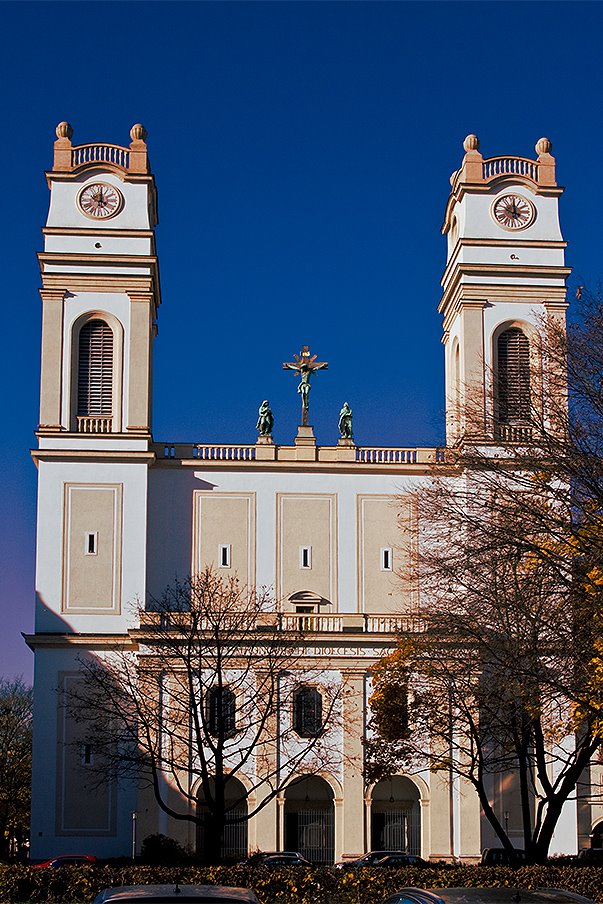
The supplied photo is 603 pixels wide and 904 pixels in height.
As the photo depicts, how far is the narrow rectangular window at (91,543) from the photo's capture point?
55.7m

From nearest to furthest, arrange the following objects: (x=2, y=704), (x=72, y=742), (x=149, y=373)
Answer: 1. (x=72, y=742)
2. (x=149, y=373)
3. (x=2, y=704)

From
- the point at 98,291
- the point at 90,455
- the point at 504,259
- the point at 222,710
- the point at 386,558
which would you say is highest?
the point at 504,259

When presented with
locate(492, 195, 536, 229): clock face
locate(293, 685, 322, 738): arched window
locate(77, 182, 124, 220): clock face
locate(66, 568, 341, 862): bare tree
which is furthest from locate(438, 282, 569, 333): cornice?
locate(293, 685, 322, 738): arched window

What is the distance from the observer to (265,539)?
58125 millimetres

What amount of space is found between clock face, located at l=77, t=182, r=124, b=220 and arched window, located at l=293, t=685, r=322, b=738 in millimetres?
21721

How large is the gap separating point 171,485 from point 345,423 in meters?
8.16

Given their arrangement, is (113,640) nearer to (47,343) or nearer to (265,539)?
(265,539)

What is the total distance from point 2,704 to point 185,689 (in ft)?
138

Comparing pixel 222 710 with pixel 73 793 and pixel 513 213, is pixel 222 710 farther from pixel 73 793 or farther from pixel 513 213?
pixel 513 213

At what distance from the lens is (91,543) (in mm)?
55781

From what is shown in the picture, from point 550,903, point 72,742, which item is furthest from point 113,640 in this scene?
point 550,903

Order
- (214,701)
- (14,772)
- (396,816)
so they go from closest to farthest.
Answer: (214,701)
(396,816)
(14,772)

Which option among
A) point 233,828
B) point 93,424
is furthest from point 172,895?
point 93,424

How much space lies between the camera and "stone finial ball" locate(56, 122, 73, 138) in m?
59.0
